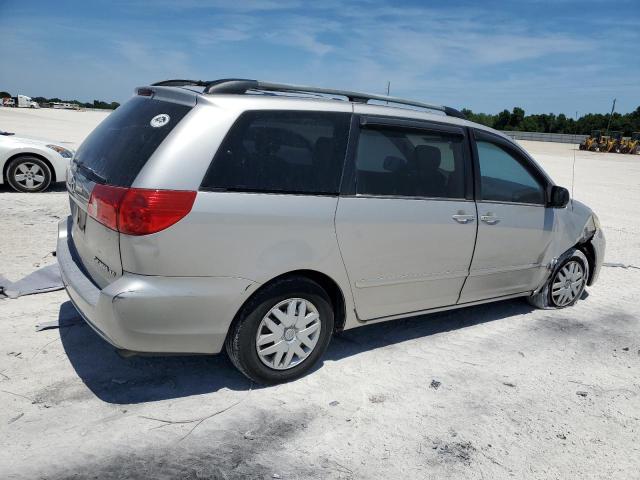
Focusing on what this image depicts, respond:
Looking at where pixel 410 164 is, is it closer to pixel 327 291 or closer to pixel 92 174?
pixel 327 291

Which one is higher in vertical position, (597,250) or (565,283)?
(597,250)

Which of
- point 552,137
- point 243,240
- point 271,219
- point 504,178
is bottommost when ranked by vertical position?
point 243,240

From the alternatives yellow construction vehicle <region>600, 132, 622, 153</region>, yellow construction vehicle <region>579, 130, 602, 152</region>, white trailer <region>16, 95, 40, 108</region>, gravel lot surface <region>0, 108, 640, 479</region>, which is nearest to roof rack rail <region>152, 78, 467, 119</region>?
gravel lot surface <region>0, 108, 640, 479</region>

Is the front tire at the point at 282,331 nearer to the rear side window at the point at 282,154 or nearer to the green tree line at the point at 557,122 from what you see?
the rear side window at the point at 282,154

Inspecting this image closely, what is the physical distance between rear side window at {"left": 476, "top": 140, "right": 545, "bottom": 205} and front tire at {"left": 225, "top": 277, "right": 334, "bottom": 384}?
174 centimetres

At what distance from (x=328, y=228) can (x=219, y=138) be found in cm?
86

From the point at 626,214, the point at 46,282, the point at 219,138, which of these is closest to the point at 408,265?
the point at 219,138

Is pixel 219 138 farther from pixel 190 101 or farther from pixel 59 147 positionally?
pixel 59 147

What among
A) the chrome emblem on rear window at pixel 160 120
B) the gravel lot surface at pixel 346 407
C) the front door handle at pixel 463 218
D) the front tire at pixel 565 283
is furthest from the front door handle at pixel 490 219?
the chrome emblem on rear window at pixel 160 120

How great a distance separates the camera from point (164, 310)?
2.94 meters

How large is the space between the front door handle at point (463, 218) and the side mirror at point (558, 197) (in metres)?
→ 1.10

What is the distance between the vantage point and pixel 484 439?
3098 millimetres

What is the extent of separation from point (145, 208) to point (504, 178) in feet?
9.93

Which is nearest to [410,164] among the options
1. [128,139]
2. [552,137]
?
[128,139]
